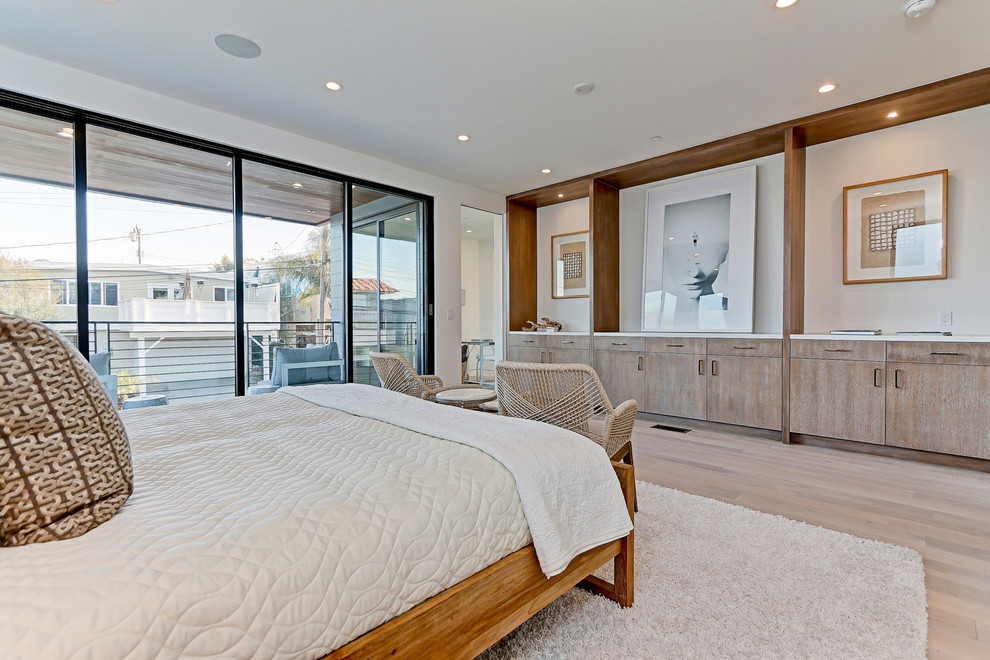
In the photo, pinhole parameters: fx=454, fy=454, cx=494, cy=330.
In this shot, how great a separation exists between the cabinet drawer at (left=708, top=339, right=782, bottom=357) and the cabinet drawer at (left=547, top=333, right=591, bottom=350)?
1367mm

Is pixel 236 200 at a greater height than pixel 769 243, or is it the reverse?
pixel 236 200

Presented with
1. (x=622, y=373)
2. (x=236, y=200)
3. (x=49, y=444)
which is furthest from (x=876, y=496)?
(x=236, y=200)

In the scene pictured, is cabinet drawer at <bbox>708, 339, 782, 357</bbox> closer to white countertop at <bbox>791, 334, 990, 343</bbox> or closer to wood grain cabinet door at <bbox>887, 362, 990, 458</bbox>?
white countertop at <bbox>791, 334, 990, 343</bbox>

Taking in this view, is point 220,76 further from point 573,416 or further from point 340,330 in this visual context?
point 573,416

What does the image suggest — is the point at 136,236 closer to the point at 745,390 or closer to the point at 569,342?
the point at 569,342

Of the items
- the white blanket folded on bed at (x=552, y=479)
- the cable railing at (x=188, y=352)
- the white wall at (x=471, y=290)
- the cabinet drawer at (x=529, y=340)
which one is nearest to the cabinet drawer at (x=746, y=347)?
the cabinet drawer at (x=529, y=340)

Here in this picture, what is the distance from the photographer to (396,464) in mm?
1244

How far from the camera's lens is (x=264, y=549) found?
32.6 inches

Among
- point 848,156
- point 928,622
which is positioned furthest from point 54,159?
point 848,156

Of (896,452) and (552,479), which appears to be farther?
(896,452)

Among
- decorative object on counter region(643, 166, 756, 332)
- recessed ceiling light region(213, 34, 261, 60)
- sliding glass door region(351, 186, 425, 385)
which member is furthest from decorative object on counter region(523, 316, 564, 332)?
recessed ceiling light region(213, 34, 261, 60)

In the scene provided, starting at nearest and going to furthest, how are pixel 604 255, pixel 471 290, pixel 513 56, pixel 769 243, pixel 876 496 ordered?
1. pixel 876 496
2. pixel 513 56
3. pixel 769 243
4. pixel 604 255
5. pixel 471 290

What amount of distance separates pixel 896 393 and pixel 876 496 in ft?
3.70

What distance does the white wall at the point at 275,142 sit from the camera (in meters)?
2.98
